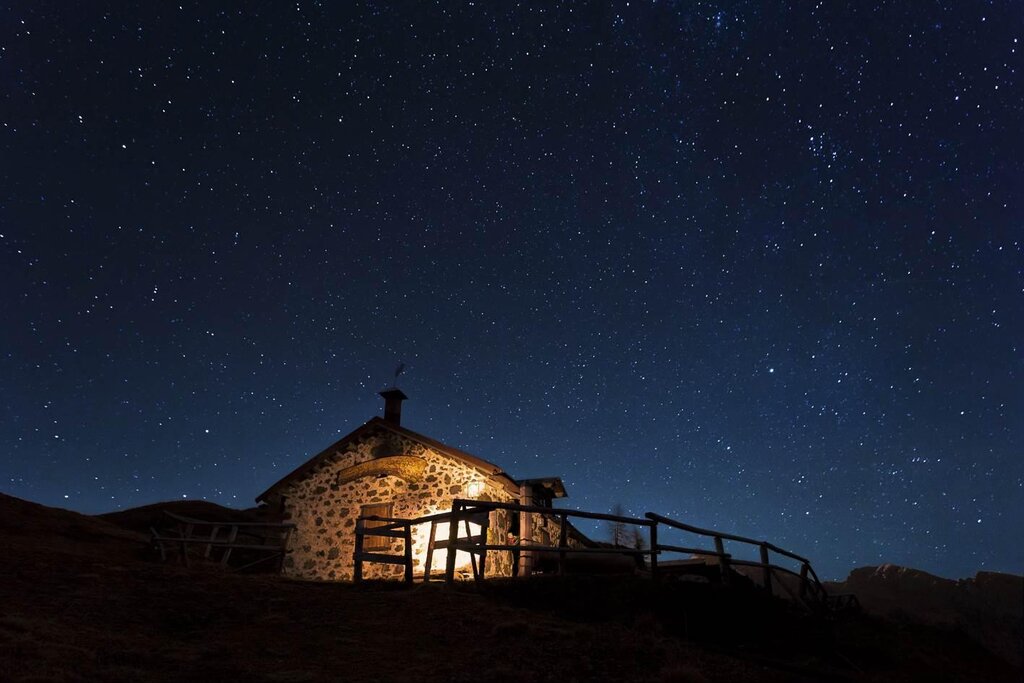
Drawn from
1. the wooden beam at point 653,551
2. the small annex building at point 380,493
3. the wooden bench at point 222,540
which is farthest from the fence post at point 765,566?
the wooden bench at point 222,540

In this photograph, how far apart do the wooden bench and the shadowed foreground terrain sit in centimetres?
293

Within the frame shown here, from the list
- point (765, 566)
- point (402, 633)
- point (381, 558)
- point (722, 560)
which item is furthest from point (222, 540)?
point (765, 566)

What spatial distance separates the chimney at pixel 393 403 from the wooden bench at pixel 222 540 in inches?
185

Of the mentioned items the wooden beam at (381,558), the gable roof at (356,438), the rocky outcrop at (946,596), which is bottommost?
the rocky outcrop at (946,596)

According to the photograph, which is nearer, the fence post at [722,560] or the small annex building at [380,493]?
the fence post at [722,560]

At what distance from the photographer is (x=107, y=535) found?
21312 mm

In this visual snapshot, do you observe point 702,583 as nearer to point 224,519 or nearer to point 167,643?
point 167,643


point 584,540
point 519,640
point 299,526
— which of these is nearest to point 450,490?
point 299,526

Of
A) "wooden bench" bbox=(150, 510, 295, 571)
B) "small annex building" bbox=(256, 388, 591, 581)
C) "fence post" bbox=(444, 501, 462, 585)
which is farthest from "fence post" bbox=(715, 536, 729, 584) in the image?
"wooden bench" bbox=(150, 510, 295, 571)

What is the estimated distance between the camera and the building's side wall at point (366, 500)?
18094 millimetres

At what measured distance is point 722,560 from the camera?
1236cm

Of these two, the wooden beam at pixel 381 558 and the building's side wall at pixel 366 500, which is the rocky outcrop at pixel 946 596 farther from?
the wooden beam at pixel 381 558

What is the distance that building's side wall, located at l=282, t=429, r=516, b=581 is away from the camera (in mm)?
18094

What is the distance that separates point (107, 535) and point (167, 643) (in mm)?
16793
